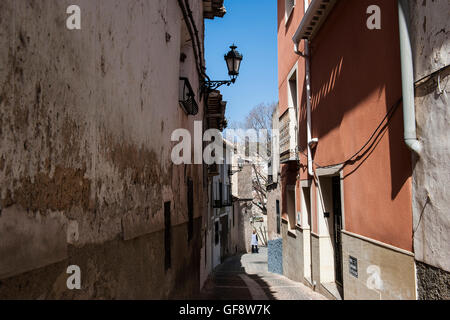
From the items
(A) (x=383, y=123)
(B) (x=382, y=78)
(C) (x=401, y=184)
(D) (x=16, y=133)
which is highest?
(B) (x=382, y=78)

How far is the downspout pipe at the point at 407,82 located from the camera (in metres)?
3.64

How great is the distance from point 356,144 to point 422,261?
87.4 inches

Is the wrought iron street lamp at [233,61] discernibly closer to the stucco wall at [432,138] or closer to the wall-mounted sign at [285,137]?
the wall-mounted sign at [285,137]

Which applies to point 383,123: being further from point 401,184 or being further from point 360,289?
point 360,289

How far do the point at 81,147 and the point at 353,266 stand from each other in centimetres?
470

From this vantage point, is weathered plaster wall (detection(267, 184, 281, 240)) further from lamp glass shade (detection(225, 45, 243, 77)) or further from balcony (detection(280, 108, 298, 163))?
lamp glass shade (detection(225, 45, 243, 77))

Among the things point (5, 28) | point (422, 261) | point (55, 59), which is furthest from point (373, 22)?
point (5, 28)

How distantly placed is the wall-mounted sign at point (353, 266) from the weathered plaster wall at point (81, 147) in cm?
296

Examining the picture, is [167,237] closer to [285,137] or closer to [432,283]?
[432,283]

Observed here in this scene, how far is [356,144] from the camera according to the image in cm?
544

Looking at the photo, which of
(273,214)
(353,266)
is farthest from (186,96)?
(273,214)

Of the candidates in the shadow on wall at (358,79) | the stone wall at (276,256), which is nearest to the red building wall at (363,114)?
the shadow on wall at (358,79)

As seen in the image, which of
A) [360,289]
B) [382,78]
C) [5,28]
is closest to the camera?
[5,28]

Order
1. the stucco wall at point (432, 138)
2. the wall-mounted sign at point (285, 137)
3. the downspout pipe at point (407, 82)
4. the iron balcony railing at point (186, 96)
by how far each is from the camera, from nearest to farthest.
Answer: the stucco wall at point (432, 138)
the downspout pipe at point (407, 82)
the iron balcony railing at point (186, 96)
the wall-mounted sign at point (285, 137)
